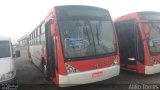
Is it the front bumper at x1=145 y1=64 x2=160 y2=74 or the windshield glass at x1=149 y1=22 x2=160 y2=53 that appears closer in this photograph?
the front bumper at x1=145 y1=64 x2=160 y2=74

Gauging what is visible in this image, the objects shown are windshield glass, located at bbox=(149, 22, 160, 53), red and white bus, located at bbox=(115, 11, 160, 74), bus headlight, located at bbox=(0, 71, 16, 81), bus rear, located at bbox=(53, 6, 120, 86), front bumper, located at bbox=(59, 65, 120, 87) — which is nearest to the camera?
front bumper, located at bbox=(59, 65, 120, 87)

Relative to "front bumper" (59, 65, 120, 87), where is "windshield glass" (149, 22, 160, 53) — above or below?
above

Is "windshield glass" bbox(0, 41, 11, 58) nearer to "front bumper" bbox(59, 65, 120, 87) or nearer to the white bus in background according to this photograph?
the white bus in background

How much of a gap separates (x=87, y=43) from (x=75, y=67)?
0.96 meters

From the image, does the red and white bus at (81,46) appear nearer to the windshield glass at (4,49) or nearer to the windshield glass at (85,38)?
the windshield glass at (85,38)

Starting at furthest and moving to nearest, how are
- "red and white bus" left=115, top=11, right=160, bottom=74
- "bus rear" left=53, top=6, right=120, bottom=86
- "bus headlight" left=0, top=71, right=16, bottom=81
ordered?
"red and white bus" left=115, top=11, right=160, bottom=74 < "bus headlight" left=0, top=71, right=16, bottom=81 < "bus rear" left=53, top=6, right=120, bottom=86

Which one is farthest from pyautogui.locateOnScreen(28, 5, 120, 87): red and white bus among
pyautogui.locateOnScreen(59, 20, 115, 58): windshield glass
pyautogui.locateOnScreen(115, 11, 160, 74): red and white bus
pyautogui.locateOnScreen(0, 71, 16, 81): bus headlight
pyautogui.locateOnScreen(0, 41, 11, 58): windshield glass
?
pyautogui.locateOnScreen(0, 41, 11, 58): windshield glass

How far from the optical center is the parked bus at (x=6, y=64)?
7.14m

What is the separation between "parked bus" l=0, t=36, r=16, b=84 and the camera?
23.4 ft

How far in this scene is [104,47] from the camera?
755 centimetres

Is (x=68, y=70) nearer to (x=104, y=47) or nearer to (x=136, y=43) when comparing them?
(x=104, y=47)

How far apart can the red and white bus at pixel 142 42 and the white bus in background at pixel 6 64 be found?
511cm

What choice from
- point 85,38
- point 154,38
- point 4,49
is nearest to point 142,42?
point 154,38

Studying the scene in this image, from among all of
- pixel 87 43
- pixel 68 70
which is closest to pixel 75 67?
pixel 68 70
